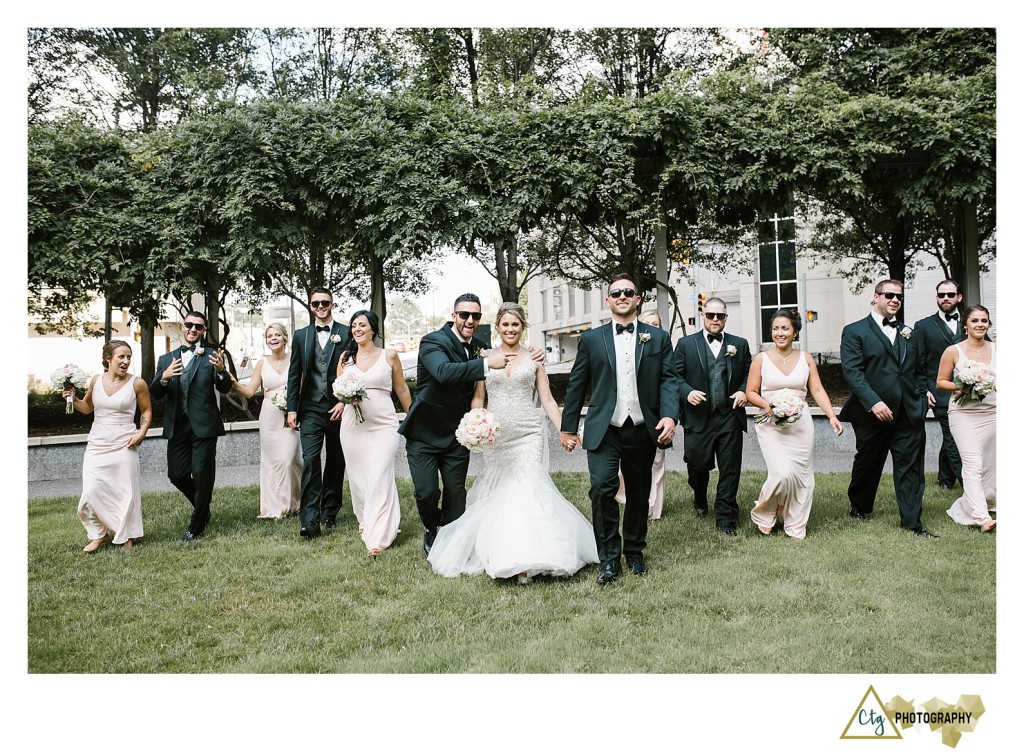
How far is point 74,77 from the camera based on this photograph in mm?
14445

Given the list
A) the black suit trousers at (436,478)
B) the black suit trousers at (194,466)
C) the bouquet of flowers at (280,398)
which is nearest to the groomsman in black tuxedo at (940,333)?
the black suit trousers at (436,478)

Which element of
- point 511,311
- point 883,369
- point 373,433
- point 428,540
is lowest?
point 428,540

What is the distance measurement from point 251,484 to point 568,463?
170 inches

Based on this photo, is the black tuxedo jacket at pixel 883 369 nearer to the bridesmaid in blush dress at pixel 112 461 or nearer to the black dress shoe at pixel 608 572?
the black dress shoe at pixel 608 572

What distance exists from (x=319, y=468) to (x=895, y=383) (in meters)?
5.30

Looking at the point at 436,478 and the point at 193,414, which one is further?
the point at 193,414

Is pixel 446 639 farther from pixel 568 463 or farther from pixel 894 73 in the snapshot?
pixel 894 73

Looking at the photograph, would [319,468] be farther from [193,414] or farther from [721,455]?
[721,455]

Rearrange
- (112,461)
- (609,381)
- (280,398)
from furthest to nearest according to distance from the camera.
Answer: (280,398)
(112,461)
(609,381)

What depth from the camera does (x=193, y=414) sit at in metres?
7.18

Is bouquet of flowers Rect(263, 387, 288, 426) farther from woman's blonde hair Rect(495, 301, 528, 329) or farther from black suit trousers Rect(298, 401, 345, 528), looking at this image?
woman's blonde hair Rect(495, 301, 528, 329)

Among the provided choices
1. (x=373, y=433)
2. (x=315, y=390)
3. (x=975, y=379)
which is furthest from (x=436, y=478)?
(x=975, y=379)

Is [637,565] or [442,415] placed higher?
[442,415]
